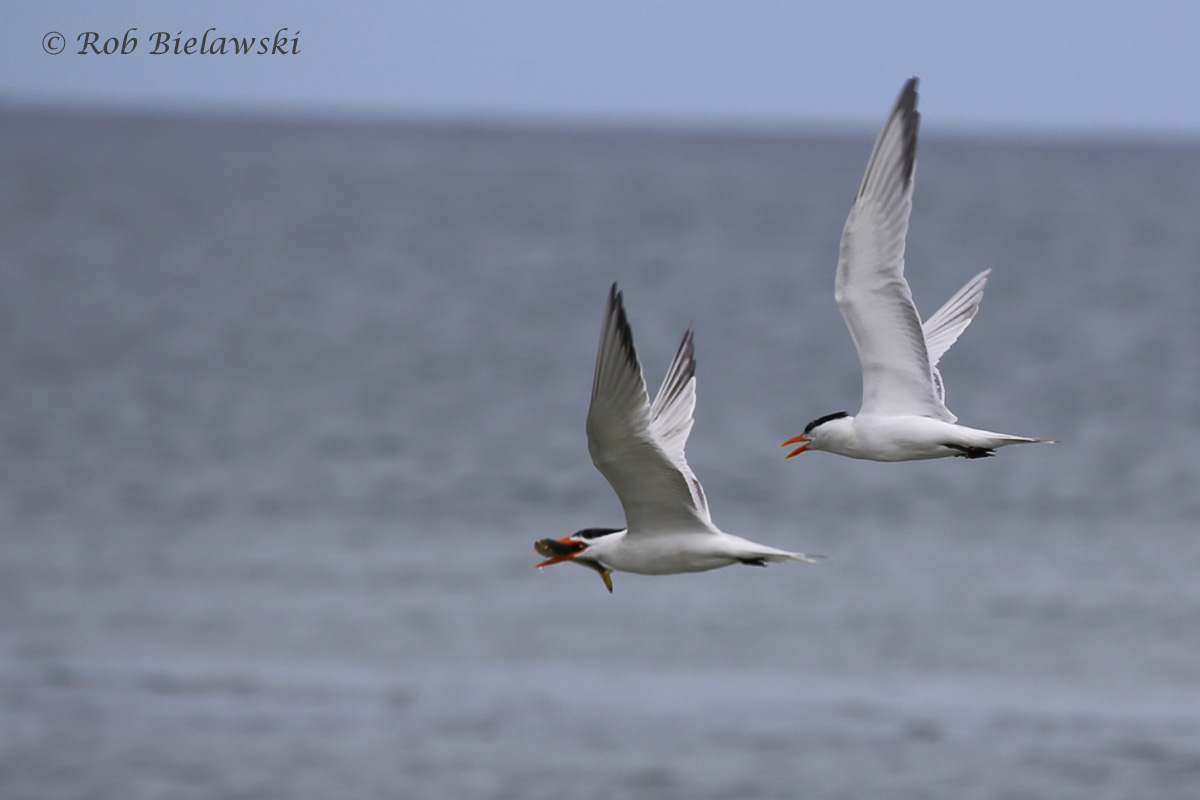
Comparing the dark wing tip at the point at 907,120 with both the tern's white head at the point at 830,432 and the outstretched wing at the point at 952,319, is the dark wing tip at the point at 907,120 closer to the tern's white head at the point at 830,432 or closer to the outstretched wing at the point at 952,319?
the tern's white head at the point at 830,432

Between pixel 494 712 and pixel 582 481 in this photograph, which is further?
pixel 582 481

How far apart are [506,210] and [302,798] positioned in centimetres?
8939

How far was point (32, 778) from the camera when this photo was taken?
2006 cm

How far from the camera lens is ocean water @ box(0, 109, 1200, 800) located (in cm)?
2038

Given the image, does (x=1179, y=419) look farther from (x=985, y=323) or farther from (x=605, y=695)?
(x=605, y=695)

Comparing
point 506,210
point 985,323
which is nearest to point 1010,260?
point 985,323

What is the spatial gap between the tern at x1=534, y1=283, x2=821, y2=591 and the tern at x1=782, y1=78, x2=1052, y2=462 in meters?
0.94

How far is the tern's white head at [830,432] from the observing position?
909cm

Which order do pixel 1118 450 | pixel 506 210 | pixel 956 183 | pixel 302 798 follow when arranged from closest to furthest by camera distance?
1. pixel 302 798
2. pixel 1118 450
3. pixel 506 210
4. pixel 956 183

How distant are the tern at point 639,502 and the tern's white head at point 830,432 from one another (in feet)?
2.57

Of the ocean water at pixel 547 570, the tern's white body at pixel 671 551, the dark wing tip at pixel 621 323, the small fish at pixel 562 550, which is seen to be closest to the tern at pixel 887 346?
the tern's white body at pixel 671 551

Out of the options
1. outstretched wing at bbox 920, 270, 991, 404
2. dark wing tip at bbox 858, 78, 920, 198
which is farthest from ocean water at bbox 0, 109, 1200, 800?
dark wing tip at bbox 858, 78, 920, 198

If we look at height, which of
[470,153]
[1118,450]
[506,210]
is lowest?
[1118,450]

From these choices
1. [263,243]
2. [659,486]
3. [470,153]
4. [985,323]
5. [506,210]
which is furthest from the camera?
[470,153]
